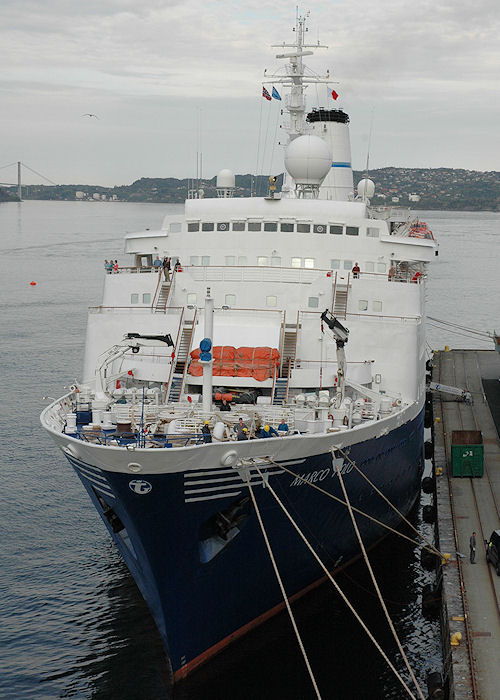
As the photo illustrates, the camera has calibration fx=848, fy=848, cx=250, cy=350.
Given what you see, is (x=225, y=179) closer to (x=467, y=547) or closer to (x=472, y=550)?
(x=467, y=547)

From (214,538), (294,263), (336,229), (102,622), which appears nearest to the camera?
(214,538)

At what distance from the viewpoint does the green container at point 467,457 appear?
2633 cm

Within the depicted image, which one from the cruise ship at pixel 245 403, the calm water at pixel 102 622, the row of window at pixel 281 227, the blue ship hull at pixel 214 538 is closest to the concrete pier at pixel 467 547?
the cruise ship at pixel 245 403

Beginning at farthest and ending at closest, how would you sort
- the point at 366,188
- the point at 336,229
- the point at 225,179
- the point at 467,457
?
the point at 366,188 < the point at 225,179 < the point at 336,229 < the point at 467,457

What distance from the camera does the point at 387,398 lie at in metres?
21.4

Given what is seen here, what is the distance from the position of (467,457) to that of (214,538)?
1132 centimetres

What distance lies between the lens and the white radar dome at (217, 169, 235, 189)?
33994 mm

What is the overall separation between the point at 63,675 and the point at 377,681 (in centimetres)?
714

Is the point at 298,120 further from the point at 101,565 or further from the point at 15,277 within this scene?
the point at 15,277

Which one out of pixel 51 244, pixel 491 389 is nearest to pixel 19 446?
pixel 491 389

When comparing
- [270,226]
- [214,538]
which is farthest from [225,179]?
[214,538]

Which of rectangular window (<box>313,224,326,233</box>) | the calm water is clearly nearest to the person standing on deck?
the calm water

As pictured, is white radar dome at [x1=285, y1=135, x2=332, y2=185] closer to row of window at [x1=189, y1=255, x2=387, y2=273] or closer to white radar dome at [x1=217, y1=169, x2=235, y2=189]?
white radar dome at [x1=217, y1=169, x2=235, y2=189]

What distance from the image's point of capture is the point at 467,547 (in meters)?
21.0
